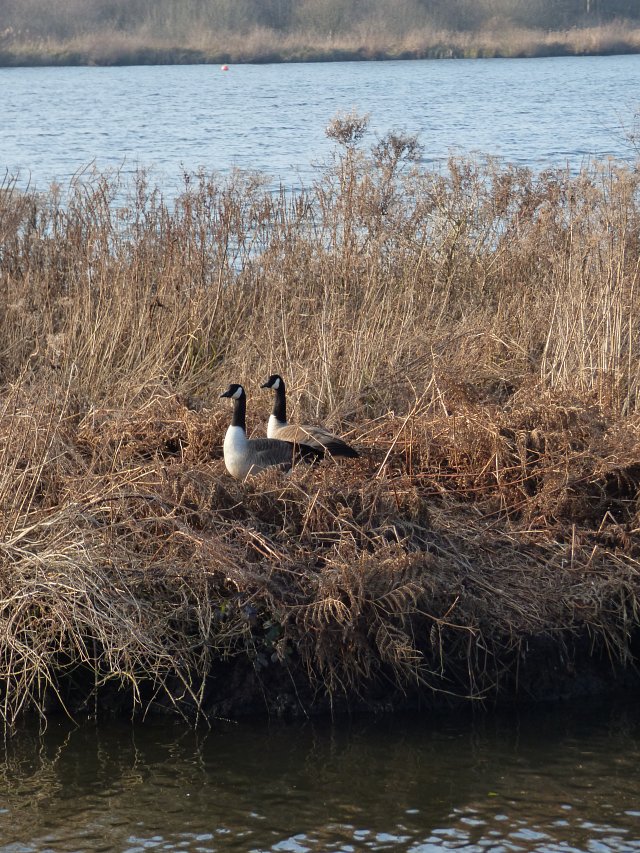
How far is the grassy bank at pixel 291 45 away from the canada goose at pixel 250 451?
46987 millimetres

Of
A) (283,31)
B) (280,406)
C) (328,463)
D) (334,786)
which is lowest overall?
(334,786)

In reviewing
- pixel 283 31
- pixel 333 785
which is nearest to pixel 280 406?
pixel 333 785

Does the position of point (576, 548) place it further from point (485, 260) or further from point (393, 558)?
point (485, 260)

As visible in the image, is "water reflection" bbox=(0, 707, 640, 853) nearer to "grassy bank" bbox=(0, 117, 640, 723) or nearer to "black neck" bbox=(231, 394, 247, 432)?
"grassy bank" bbox=(0, 117, 640, 723)

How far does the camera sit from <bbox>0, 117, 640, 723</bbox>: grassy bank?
17.9 ft

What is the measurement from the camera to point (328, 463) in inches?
259

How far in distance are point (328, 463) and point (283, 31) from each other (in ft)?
160

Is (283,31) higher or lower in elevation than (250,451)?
higher

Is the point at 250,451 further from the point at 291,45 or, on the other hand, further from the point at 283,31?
the point at 283,31

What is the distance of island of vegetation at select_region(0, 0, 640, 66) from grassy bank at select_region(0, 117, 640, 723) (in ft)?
142

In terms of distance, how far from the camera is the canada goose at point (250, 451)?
6301 mm

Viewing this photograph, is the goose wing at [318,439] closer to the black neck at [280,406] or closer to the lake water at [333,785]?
the black neck at [280,406]

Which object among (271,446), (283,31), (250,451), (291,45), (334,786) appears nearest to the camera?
(334,786)

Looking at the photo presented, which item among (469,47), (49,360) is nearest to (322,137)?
(49,360)
